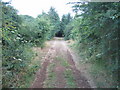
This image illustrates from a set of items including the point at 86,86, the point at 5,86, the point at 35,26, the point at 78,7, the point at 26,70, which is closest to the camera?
the point at 5,86

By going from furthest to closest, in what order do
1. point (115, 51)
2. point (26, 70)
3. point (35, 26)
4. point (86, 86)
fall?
point (35, 26), point (26, 70), point (86, 86), point (115, 51)

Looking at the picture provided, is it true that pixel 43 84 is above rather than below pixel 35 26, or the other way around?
below

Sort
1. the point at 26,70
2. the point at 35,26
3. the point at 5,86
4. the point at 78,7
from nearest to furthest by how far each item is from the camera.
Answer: the point at 5,86
the point at 26,70
the point at 78,7
the point at 35,26

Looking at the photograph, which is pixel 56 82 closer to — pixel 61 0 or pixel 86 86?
pixel 86 86

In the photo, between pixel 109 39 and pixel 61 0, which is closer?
pixel 109 39

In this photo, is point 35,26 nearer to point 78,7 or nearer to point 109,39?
point 78,7

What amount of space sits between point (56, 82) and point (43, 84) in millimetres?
472

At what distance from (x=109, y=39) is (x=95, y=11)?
130 cm

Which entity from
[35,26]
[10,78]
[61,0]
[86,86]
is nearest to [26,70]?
[10,78]

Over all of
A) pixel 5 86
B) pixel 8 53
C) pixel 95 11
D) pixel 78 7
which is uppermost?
pixel 78 7

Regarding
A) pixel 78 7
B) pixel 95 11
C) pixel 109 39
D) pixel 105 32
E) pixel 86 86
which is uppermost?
pixel 78 7

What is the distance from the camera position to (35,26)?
10.5m

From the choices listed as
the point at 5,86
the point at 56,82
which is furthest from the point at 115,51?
the point at 5,86

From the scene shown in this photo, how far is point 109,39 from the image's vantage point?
3.23 m
